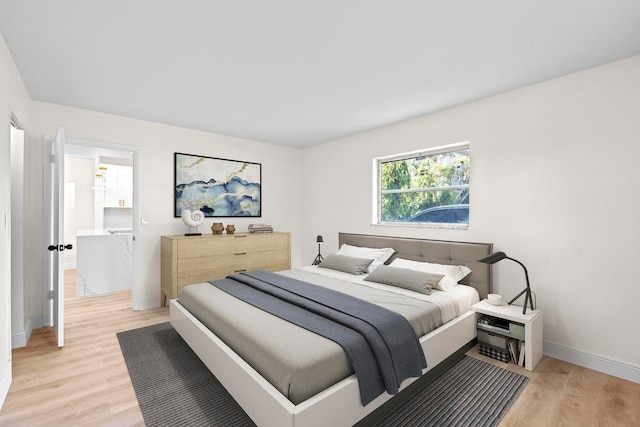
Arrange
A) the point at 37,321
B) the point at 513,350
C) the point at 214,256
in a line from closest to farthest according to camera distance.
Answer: the point at 513,350 < the point at 37,321 < the point at 214,256

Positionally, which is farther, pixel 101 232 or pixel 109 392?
pixel 101 232

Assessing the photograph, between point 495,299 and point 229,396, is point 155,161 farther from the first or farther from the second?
point 495,299

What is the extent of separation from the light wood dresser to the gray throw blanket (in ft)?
4.47

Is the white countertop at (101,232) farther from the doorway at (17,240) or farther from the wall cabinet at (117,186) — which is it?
the doorway at (17,240)

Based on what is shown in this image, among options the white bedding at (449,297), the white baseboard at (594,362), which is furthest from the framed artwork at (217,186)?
the white baseboard at (594,362)

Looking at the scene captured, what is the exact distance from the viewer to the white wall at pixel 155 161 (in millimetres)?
3348

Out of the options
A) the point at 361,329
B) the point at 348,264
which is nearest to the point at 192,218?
the point at 348,264

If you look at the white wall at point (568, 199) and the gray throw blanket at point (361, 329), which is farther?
the white wall at point (568, 199)

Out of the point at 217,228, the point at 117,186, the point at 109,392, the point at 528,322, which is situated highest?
the point at 117,186

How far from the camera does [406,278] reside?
3.00m

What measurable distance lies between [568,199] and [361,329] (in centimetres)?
220

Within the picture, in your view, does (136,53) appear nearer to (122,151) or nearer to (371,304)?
(122,151)

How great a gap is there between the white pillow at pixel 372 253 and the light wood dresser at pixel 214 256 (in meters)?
1.10

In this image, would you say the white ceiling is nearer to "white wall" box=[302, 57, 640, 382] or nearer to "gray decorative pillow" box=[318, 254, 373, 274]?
"white wall" box=[302, 57, 640, 382]
